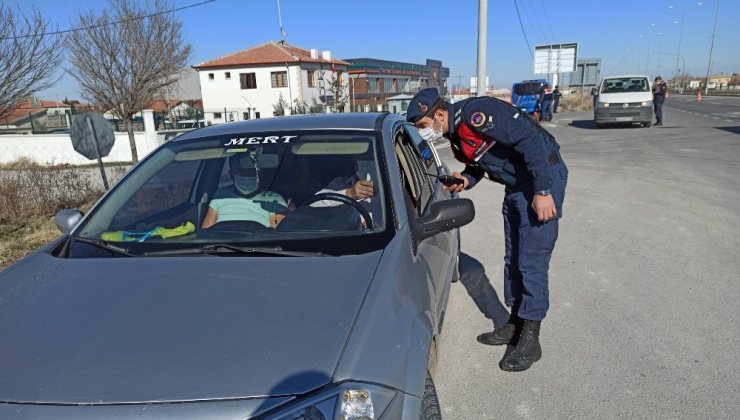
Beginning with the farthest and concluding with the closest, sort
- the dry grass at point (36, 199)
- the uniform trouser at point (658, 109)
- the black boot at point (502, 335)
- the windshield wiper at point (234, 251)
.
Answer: the uniform trouser at point (658, 109) → the dry grass at point (36, 199) → the black boot at point (502, 335) → the windshield wiper at point (234, 251)

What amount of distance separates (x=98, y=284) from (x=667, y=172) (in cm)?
1058

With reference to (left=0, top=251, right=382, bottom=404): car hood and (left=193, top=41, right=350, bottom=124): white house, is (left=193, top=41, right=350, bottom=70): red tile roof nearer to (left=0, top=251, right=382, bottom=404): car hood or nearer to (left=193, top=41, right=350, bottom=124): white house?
(left=193, top=41, right=350, bottom=124): white house

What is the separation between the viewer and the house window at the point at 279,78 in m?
47.1

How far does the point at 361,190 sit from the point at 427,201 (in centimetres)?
63

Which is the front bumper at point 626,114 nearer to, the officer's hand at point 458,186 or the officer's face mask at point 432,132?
the officer's hand at point 458,186

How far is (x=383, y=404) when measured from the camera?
156cm

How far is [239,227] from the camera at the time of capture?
2.57m

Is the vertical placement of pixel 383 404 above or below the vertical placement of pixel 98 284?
below

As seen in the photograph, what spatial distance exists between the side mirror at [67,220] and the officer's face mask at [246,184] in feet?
3.01

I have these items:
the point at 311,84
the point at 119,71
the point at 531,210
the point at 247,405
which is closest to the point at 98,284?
the point at 247,405

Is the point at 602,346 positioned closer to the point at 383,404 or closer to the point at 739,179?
the point at 383,404

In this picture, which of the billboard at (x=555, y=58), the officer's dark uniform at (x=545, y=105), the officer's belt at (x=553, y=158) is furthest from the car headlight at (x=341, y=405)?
the billboard at (x=555, y=58)

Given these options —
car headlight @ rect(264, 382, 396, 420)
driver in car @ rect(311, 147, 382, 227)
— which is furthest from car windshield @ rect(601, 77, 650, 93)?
car headlight @ rect(264, 382, 396, 420)

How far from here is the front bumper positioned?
60.4ft
